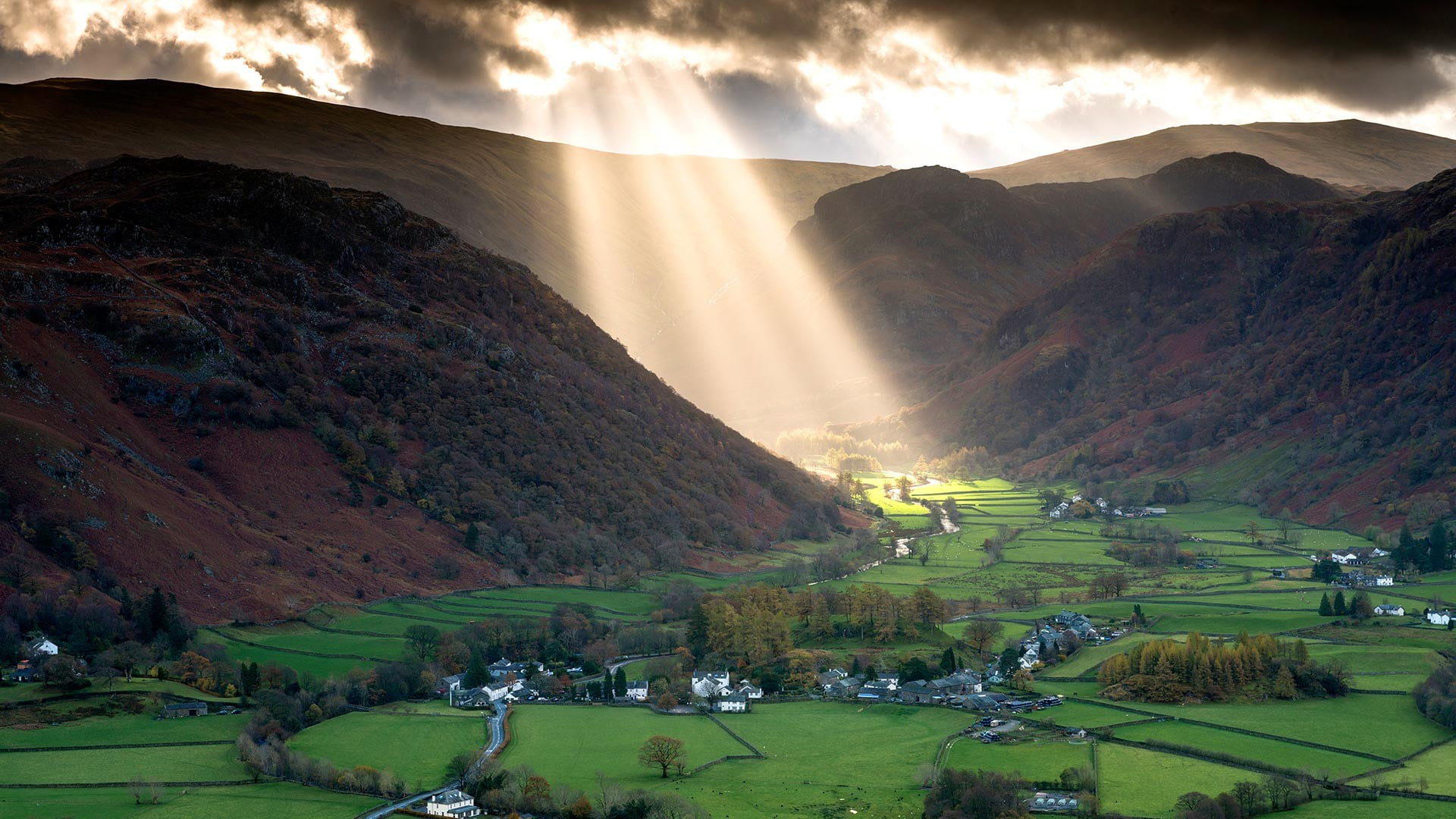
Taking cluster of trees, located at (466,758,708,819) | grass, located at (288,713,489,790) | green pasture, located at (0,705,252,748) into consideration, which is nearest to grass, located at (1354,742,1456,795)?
cluster of trees, located at (466,758,708,819)

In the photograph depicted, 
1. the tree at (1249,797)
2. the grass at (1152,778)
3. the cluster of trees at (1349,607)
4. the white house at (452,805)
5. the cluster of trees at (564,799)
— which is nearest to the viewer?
the tree at (1249,797)

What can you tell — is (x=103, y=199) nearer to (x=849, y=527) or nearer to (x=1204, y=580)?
(x=849, y=527)

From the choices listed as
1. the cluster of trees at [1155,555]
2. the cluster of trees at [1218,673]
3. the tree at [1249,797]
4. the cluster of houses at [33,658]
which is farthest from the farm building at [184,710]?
the cluster of trees at [1155,555]

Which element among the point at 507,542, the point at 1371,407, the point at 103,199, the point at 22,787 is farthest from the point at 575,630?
the point at 1371,407

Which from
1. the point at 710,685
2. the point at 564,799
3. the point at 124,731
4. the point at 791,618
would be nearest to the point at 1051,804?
the point at 564,799

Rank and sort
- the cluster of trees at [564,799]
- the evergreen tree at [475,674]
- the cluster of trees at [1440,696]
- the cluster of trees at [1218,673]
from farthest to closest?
the evergreen tree at [475,674] → the cluster of trees at [1218,673] → the cluster of trees at [1440,696] → the cluster of trees at [564,799]

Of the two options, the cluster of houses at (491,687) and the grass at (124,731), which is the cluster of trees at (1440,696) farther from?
the grass at (124,731)
